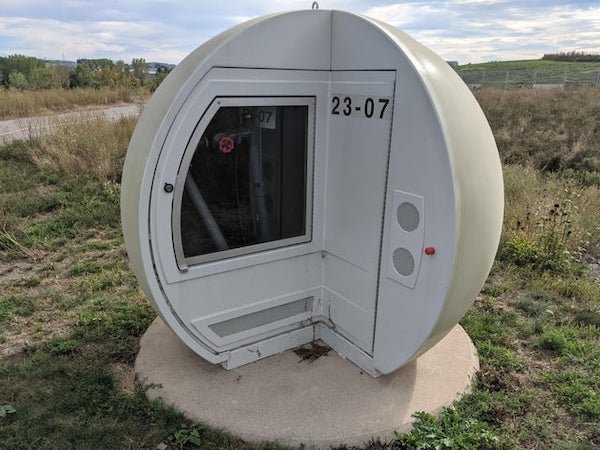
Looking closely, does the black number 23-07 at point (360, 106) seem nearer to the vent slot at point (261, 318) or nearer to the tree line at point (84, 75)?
the vent slot at point (261, 318)

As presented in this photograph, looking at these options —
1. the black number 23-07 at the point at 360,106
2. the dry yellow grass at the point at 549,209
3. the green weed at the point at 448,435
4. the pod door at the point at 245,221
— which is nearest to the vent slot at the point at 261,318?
the pod door at the point at 245,221

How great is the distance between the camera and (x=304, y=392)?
136 inches

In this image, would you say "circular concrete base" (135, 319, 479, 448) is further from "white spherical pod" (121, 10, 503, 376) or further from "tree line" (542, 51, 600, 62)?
"tree line" (542, 51, 600, 62)

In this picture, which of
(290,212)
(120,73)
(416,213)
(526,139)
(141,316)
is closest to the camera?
(416,213)

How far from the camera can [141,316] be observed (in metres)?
4.58

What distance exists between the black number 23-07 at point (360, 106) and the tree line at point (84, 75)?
60.6 ft

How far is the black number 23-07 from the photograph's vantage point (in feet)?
9.99

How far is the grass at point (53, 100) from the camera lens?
54.3 ft

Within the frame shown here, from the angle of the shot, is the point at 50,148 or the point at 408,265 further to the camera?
the point at 50,148

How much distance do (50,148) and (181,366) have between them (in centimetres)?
727

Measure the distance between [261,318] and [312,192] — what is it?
1034mm

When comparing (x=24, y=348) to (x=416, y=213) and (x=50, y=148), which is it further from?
(x=50, y=148)

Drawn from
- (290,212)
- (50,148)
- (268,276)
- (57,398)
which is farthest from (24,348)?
(50,148)

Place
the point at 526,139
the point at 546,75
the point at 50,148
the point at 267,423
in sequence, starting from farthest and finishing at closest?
the point at 546,75 < the point at 526,139 < the point at 50,148 < the point at 267,423
